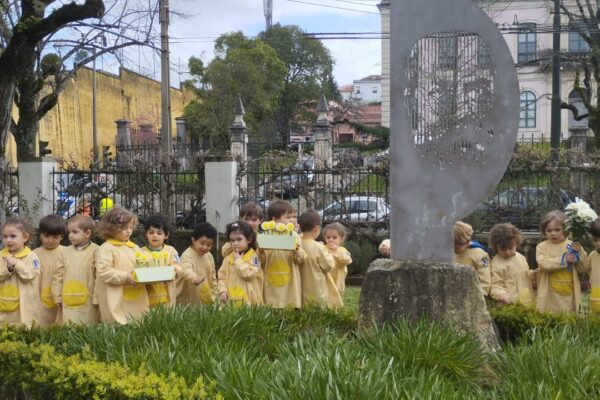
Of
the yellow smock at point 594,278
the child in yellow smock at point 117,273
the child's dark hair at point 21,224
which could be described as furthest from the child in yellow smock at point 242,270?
the yellow smock at point 594,278

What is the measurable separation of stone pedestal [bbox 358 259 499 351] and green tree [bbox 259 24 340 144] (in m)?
41.8

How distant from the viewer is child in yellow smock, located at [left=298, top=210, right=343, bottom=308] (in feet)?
22.4

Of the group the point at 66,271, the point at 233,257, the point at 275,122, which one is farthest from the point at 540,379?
the point at 275,122

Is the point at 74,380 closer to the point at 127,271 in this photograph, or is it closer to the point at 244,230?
the point at 127,271

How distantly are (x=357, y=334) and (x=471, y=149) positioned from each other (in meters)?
1.49

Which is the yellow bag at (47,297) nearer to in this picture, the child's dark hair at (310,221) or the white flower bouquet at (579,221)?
the child's dark hair at (310,221)

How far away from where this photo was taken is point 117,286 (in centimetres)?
626

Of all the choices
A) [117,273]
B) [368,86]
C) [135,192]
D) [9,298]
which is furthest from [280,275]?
[368,86]

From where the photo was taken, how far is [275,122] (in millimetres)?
45094

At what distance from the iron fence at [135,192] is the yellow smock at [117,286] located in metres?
7.05

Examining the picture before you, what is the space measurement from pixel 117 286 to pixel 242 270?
1.08m

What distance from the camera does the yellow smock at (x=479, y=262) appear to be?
6.30m

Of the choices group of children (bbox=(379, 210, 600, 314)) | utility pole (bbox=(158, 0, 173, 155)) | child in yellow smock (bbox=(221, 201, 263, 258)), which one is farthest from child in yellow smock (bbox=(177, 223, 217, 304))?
utility pole (bbox=(158, 0, 173, 155))

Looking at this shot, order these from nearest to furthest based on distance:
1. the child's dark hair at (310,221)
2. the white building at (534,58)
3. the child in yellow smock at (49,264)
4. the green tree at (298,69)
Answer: the child in yellow smock at (49,264) < the child's dark hair at (310,221) < the white building at (534,58) < the green tree at (298,69)
